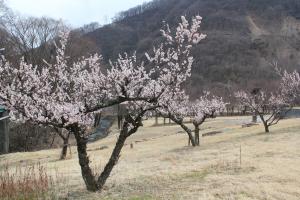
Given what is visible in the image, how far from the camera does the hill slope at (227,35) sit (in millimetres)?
120938

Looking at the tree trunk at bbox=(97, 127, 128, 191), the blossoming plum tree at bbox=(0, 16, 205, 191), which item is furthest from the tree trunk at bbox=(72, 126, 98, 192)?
the tree trunk at bbox=(97, 127, 128, 191)

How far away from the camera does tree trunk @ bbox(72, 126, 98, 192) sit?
11.5 m

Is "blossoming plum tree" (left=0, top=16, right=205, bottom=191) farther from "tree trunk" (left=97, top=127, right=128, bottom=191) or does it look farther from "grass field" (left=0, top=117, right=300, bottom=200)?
"grass field" (left=0, top=117, right=300, bottom=200)

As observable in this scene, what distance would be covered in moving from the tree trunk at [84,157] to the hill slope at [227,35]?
293ft

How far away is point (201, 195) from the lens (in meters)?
11.1

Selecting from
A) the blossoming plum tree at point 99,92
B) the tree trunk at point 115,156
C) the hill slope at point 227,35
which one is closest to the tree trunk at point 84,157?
the blossoming plum tree at point 99,92

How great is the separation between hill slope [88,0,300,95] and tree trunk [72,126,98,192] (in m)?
89.4

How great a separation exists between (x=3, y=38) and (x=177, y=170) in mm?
39088

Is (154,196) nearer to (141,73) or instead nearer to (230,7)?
(141,73)

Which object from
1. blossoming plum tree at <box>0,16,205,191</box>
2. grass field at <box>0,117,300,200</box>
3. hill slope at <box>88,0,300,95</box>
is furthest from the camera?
hill slope at <box>88,0,300,95</box>

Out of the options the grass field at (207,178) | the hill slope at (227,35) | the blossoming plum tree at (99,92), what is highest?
the hill slope at (227,35)

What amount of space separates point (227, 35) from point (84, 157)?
14522cm

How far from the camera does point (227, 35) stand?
6019 inches

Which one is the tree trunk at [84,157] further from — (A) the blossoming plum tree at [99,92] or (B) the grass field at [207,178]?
(B) the grass field at [207,178]
